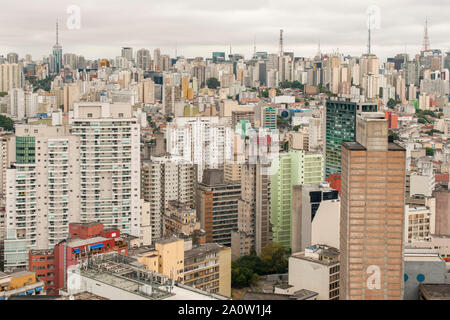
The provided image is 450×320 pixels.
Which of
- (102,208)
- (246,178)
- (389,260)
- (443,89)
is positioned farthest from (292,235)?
(443,89)

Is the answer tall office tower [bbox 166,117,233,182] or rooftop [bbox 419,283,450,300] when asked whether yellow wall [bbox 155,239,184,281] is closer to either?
rooftop [bbox 419,283,450,300]

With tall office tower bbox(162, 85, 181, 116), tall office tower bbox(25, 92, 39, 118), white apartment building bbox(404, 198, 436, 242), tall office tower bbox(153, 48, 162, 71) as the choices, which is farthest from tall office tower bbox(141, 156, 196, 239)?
tall office tower bbox(153, 48, 162, 71)

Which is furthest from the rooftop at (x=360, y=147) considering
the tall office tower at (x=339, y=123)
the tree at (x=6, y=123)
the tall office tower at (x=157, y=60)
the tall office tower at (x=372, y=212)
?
the tall office tower at (x=157, y=60)

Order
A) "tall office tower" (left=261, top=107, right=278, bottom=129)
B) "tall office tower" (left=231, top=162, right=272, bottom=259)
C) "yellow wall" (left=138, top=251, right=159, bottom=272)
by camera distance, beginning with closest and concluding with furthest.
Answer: "yellow wall" (left=138, top=251, right=159, bottom=272)
"tall office tower" (left=231, top=162, right=272, bottom=259)
"tall office tower" (left=261, top=107, right=278, bottom=129)

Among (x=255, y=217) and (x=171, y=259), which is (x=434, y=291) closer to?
(x=171, y=259)

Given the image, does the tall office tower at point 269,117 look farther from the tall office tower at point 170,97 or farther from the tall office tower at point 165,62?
the tall office tower at point 165,62
